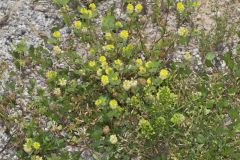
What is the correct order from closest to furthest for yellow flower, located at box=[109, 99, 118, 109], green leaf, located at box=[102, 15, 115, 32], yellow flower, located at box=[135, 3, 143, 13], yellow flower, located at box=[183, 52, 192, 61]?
1. yellow flower, located at box=[109, 99, 118, 109]
2. yellow flower, located at box=[183, 52, 192, 61]
3. green leaf, located at box=[102, 15, 115, 32]
4. yellow flower, located at box=[135, 3, 143, 13]

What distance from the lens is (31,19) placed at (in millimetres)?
6773

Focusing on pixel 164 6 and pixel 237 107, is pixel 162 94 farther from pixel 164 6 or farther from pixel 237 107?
pixel 164 6

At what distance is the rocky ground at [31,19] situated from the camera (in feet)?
21.4

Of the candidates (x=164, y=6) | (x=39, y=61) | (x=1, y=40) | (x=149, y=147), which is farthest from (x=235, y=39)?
(x=1, y=40)

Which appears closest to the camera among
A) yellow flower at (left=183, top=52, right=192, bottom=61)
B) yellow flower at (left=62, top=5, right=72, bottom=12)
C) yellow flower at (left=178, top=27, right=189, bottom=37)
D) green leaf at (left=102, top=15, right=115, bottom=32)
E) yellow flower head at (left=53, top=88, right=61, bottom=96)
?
yellow flower head at (left=53, top=88, right=61, bottom=96)

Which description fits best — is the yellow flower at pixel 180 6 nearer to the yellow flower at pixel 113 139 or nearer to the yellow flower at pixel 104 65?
the yellow flower at pixel 104 65

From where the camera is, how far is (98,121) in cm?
570

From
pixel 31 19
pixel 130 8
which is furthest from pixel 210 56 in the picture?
pixel 31 19

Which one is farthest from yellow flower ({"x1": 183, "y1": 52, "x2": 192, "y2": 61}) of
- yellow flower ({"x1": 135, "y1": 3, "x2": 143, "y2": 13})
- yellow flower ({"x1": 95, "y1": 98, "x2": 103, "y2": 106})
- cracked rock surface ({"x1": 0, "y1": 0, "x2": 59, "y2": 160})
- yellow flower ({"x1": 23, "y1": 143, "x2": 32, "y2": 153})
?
yellow flower ({"x1": 23, "y1": 143, "x2": 32, "y2": 153})

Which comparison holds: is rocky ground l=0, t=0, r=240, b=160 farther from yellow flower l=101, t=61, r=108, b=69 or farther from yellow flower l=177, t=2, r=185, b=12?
yellow flower l=101, t=61, r=108, b=69

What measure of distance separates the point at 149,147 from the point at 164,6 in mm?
2152

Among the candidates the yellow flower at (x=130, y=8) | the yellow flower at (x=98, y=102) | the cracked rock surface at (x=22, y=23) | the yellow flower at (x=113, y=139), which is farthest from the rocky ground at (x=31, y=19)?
the yellow flower at (x=113, y=139)

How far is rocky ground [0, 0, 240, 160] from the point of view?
6.51 metres

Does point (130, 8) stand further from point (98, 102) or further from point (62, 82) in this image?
point (98, 102)
